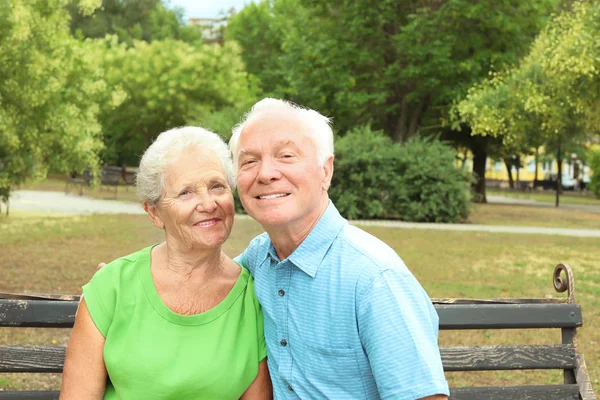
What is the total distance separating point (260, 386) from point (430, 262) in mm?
10785

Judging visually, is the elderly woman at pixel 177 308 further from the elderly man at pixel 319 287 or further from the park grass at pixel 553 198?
the park grass at pixel 553 198

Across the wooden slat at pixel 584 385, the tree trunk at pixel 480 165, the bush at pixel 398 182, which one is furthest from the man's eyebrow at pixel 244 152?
the tree trunk at pixel 480 165

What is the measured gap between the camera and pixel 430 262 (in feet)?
43.8

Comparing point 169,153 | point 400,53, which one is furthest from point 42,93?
point 400,53

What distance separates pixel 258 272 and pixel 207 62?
3478 centimetres

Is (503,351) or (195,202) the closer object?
(195,202)

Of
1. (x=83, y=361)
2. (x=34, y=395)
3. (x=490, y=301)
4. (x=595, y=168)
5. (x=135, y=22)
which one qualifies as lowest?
(x=595, y=168)

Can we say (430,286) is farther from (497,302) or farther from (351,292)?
(351,292)

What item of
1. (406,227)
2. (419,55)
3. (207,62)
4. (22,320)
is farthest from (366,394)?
(207,62)

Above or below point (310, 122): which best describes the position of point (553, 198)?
below

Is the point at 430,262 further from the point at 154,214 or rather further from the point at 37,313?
the point at 154,214

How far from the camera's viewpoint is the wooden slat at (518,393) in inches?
133

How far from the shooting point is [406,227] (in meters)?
20.1

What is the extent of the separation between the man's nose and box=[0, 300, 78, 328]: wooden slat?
1178 mm
